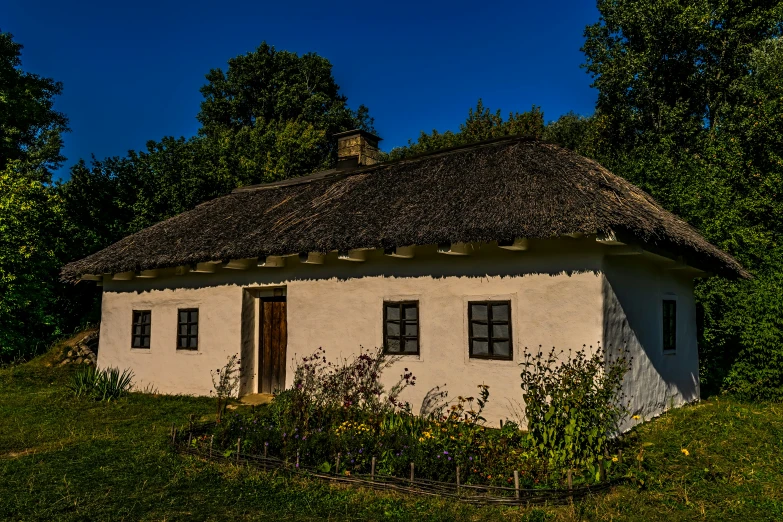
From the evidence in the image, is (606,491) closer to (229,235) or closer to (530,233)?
(530,233)

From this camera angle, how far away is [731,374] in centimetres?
928

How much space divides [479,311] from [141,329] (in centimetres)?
763

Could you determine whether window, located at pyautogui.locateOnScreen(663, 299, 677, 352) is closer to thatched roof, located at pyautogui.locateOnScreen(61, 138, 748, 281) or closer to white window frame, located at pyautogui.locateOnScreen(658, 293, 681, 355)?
white window frame, located at pyautogui.locateOnScreen(658, 293, 681, 355)

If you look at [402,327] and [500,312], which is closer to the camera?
[500,312]

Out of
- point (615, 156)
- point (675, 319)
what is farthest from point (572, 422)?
point (615, 156)

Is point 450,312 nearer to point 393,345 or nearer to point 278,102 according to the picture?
point 393,345

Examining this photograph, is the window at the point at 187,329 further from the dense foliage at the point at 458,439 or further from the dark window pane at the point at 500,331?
the dark window pane at the point at 500,331

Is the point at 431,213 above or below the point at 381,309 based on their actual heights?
above

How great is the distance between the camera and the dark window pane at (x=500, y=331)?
710 centimetres

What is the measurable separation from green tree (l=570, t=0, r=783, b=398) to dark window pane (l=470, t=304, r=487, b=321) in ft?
16.3

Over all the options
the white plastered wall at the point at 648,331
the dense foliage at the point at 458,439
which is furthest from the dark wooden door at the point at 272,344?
the white plastered wall at the point at 648,331

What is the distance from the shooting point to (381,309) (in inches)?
319

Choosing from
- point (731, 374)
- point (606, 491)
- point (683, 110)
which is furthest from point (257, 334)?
point (683, 110)

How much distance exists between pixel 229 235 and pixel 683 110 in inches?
623
